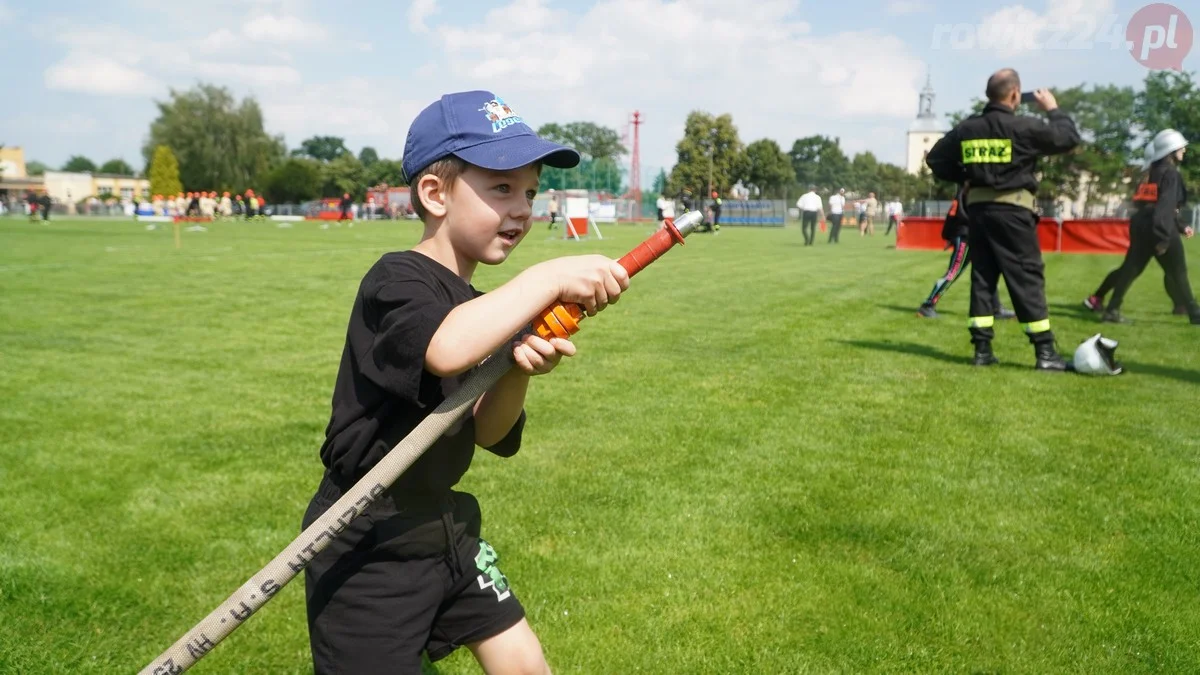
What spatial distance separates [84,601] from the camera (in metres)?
3.80

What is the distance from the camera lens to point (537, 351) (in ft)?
6.54

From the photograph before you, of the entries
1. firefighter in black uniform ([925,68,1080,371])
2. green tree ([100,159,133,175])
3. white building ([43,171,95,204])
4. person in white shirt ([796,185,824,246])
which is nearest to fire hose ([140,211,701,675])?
firefighter in black uniform ([925,68,1080,371])

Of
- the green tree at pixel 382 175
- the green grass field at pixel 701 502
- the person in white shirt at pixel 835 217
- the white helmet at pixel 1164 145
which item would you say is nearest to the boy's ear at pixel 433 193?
the green grass field at pixel 701 502

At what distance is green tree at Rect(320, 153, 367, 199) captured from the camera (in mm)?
114875

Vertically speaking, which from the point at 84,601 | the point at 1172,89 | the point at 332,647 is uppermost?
the point at 1172,89

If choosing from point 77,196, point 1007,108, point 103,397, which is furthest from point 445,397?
point 77,196

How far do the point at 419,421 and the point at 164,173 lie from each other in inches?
4002

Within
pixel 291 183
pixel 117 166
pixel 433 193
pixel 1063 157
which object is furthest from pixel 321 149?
pixel 433 193

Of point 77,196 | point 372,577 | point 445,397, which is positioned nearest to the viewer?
point 445,397

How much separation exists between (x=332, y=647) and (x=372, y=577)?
20 centimetres

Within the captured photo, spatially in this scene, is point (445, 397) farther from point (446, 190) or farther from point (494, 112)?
point (494, 112)

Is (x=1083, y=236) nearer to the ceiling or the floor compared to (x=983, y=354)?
nearer to the ceiling

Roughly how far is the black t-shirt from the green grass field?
1333 mm

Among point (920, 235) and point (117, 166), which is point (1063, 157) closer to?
point (920, 235)
